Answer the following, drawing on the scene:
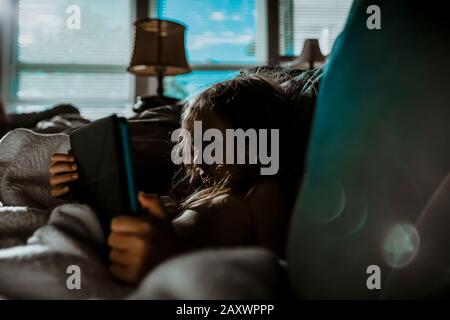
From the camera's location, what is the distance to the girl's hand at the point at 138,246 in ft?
1.46

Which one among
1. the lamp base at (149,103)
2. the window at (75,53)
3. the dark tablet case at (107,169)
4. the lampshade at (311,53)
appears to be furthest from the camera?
the window at (75,53)

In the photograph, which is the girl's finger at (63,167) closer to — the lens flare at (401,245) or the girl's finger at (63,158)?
the girl's finger at (63,158)

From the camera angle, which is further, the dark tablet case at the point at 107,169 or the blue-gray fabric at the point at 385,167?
the dark tablet case at the point at 107,169

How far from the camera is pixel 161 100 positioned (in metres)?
1.89

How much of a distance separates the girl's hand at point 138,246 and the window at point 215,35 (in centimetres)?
260

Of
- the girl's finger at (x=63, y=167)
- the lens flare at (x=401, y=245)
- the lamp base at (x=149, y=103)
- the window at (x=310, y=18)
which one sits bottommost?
the lens flare at (x=401, y=245)

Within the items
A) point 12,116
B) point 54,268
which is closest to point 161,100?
point 12,116

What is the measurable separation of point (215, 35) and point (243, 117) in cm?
246

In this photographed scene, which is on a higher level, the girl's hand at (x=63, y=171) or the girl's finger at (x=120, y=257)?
the girl's hand at (x=63, y=171)

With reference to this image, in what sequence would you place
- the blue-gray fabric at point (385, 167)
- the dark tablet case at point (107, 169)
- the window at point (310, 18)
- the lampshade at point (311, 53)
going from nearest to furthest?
the blue-gray fabric at point (385, 167)
the dark tablet case at point (107, 169)
the lampshade at point (311, 53)
the window at point (310, 18)

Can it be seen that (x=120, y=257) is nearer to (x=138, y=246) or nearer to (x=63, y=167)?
(x=138, y=246)

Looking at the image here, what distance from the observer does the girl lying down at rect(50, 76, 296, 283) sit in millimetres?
457

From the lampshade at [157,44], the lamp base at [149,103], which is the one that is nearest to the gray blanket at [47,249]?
the lamp base at [149,103]
